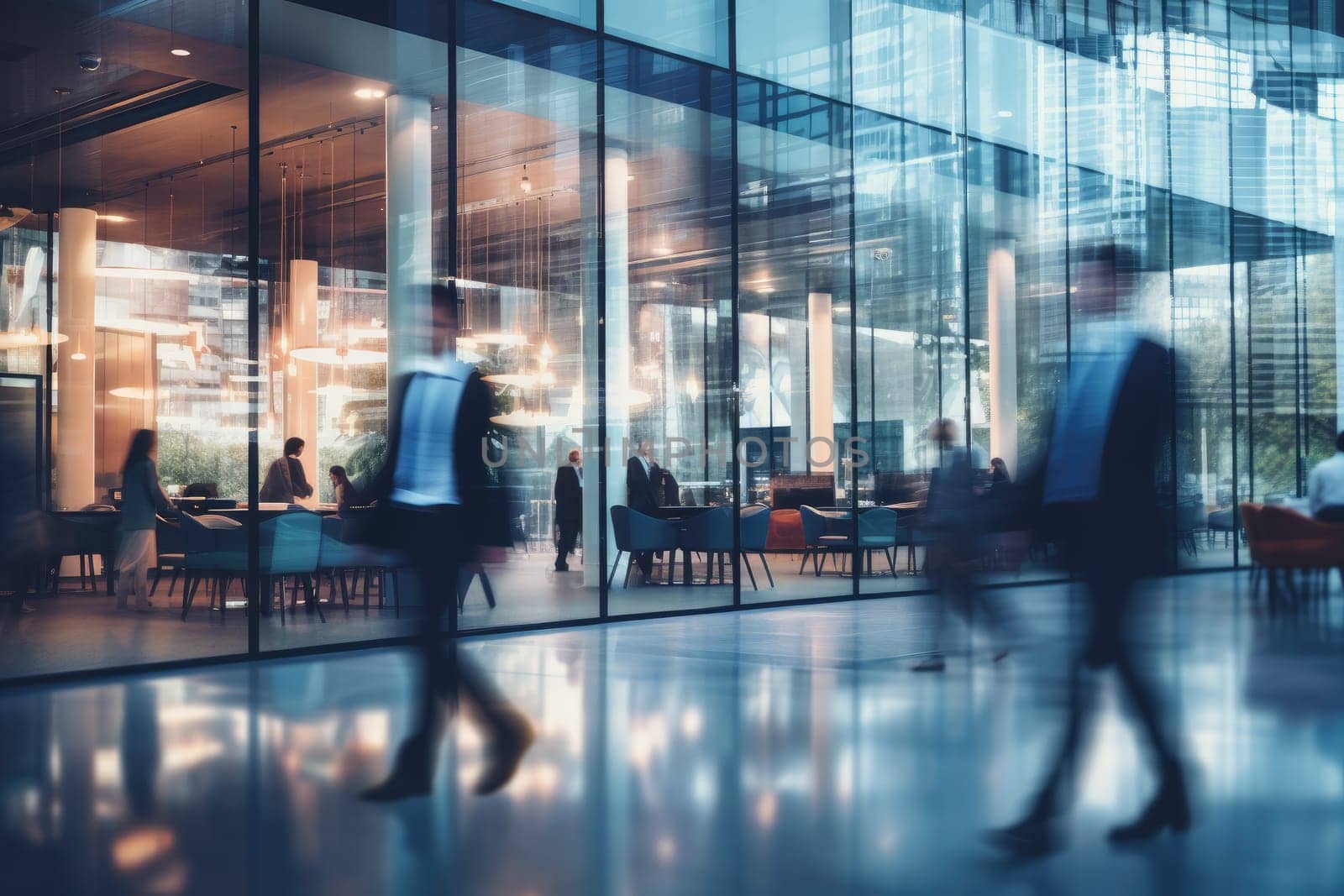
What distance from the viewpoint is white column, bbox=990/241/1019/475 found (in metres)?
13.5

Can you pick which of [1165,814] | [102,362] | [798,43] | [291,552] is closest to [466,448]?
[1165,814]

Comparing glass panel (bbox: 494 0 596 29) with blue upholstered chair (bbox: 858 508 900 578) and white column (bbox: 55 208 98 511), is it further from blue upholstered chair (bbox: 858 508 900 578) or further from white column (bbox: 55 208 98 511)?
blue upholstered chair (bbox: 858 508 900 578)

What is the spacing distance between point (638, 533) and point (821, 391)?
8.82ft

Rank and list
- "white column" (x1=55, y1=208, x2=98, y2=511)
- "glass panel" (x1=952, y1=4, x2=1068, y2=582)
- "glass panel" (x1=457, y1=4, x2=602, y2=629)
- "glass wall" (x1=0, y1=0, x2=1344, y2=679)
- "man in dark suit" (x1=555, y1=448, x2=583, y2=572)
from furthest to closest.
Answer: "glass panel" (x1=952, y1=4, x2=1068, y2=582)
"man in dark suit" (x1=555, y1=448, x2=583, y2=572)
"glass panel" (x1=457, y1=4, x2=602, y2=629)
"glass wall" (x1=0, y1=0, x2=1344, y2=679)
"white column" (x1=55, y1=208, x2=98, y2=511)

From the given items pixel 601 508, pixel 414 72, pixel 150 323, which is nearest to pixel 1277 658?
pixel 601 508

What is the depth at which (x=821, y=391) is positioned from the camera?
11953 mm

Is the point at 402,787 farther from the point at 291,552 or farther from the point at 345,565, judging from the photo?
the point at 345,565

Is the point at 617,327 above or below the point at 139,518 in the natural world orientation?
above

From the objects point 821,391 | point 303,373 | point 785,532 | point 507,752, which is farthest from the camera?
point 303,373

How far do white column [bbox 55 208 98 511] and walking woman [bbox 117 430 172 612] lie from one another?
0.29m

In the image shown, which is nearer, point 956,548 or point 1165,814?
point 1165,814

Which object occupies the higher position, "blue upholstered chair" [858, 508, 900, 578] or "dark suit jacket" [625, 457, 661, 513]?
"dark suit jacket" [625, 457, 661, 513]

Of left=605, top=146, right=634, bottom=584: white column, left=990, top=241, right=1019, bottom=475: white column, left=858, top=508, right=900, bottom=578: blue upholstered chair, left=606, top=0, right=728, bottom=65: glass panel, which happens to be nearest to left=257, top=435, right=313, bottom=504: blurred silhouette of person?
left=605, top=146, right=634, bottom=584: white column

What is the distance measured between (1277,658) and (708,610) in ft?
15.3
